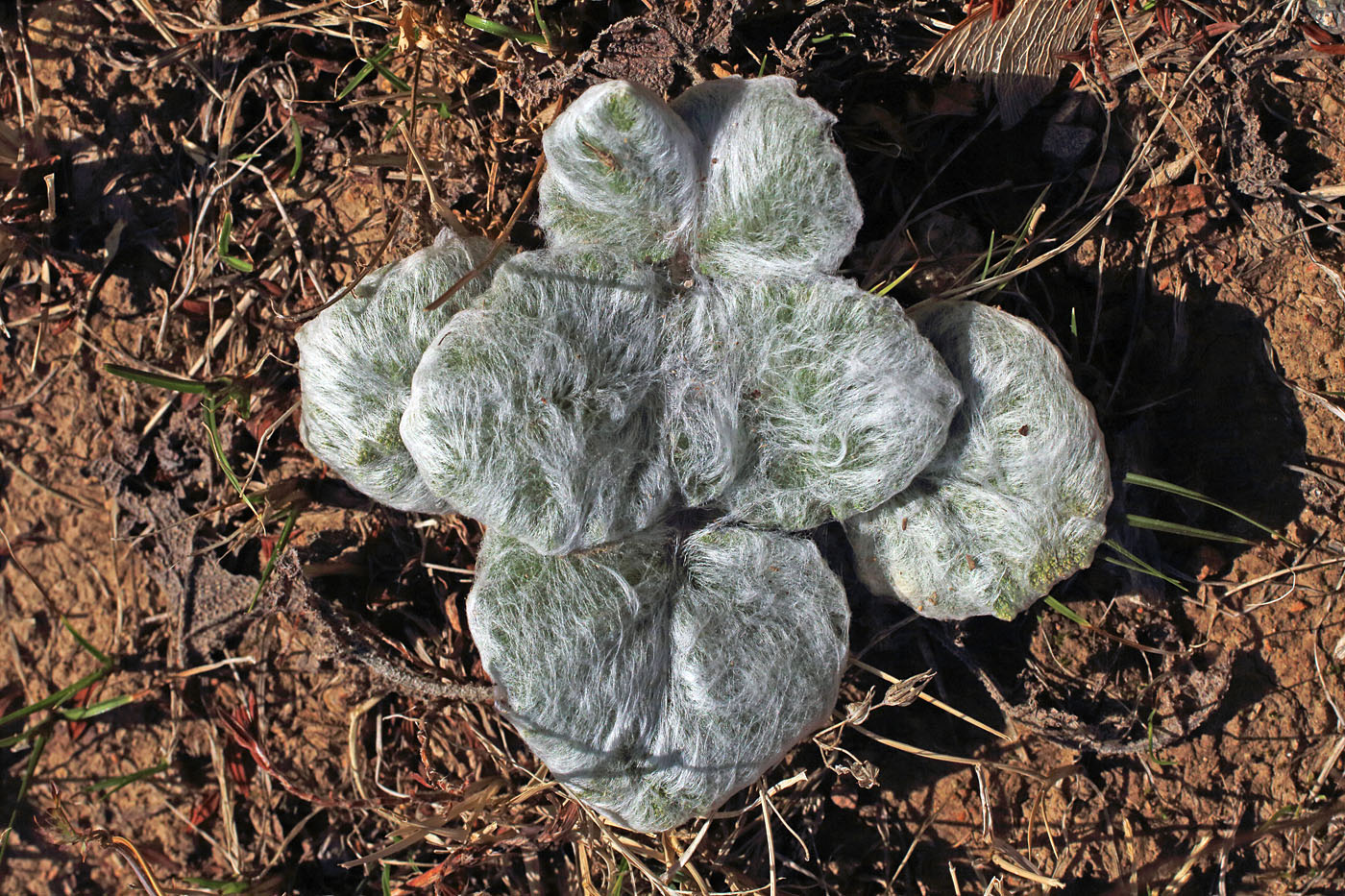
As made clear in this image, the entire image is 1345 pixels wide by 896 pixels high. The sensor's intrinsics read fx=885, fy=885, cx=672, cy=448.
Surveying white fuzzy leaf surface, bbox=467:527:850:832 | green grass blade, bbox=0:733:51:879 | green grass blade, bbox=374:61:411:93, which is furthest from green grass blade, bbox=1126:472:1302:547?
green grass blade, bbox=0:733:51:879

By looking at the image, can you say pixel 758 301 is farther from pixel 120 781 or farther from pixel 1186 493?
pixel 120 781

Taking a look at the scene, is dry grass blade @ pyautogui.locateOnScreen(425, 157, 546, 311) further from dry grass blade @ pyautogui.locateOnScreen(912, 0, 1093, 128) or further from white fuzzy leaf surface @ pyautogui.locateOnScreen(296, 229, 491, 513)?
dry grass blade @ pyautogui.locateOnScreen(912, 0, 1093, 128)

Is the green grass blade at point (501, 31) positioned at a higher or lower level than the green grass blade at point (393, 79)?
higher

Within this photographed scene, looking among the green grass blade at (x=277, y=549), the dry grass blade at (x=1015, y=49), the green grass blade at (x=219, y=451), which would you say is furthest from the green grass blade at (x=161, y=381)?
the dry grass blade at (x=1015, y=49)

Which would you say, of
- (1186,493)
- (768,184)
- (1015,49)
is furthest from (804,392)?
(1015,49)

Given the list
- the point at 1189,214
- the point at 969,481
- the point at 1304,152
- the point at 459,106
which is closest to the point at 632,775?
the point at 969,481

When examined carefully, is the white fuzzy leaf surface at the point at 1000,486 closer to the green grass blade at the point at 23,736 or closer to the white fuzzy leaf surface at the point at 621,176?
the white fuzzy leaf surface at the point at 621,176

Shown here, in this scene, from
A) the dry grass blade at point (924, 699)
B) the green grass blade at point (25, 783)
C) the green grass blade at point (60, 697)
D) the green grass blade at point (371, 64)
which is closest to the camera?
the dry grass blade at point (924, 699)
